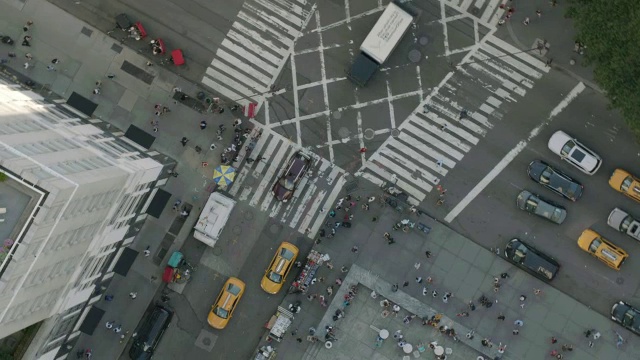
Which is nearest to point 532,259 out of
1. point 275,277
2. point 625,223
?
point 625,223

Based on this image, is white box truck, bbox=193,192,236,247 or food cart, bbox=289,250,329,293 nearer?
white box truck, bbox=193,192,236,247

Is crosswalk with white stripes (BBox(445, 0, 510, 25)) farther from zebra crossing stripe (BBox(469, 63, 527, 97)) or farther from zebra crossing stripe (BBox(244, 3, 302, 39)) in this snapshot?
zebra crossing stripe (BBox(244, 3, 302, 39))

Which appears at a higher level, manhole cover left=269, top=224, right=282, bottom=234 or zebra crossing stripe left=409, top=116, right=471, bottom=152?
zebra crossing stripe left=409, top=116, right=471, bottom=152

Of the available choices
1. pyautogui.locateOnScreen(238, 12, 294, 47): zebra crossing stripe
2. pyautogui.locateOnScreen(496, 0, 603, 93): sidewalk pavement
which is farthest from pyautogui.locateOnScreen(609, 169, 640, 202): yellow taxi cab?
pyautogui.locateOnScreen(238, 12, 294, 47): zebra crossing stripe

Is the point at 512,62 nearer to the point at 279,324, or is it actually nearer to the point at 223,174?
the point at 223,174

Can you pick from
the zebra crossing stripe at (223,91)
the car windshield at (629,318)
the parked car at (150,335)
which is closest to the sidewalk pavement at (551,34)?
the car windshield at (629,318)
